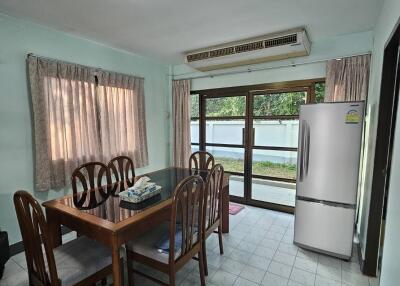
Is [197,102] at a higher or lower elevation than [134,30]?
lower

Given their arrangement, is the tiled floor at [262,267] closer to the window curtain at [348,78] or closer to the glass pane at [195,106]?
the window curtain at [348,78]

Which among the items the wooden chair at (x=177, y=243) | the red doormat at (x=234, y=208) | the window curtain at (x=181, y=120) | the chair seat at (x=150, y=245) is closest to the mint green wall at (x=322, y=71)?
the window curtain at (x=181, y=120)

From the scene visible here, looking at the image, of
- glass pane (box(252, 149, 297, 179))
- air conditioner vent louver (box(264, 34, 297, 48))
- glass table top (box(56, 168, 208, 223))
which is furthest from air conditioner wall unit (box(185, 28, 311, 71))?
glass table top (box(56, 168, 208, 223))

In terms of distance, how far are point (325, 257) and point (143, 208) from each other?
1.94 m

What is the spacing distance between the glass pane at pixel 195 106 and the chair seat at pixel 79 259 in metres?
2.86

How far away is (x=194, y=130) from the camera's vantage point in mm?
4262

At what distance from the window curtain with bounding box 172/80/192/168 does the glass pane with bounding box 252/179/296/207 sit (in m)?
1.33

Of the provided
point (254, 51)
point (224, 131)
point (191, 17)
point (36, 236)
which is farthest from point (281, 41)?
point (36, 236)

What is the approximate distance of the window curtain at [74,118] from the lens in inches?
95.2

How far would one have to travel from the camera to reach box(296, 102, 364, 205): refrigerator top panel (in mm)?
2070

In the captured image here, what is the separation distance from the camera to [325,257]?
227 cm

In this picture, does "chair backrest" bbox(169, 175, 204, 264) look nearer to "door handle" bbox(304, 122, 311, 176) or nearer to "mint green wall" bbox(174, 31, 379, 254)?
"door handle" bbox(304, 122, 311, 176)

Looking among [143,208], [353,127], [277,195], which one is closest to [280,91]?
[353,127]

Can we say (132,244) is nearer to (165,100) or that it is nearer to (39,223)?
(39,223)
